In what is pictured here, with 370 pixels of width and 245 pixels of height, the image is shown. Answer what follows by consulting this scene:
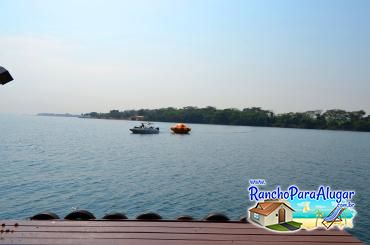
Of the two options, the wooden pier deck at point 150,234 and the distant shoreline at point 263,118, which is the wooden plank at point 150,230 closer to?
the wooden pier deck at point 150,234

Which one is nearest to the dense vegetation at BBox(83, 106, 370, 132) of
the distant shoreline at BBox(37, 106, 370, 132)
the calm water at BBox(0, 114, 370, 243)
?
the distant shoreline at BBox(37, 106, 370, 132)

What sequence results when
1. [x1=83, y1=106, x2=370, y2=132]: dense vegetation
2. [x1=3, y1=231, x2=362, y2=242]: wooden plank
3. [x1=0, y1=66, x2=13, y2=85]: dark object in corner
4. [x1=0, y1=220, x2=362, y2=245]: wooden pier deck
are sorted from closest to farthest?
[x1=0, y1=220, x2=362, y2=245]: wooden pier deck → [x1=3, y1=231, x2=362, y2=242]: wooden plank → [x1=0, y1=66, x2=13, y2=85]: dark object in corner → [x1=83, y1=106, x2=370, y2=132]: dense vegetation

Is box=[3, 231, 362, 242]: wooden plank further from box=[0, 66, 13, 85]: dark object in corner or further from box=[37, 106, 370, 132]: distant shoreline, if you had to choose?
box=[37, 106, 370, 132]: distant shoreline

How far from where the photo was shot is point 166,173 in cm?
2370

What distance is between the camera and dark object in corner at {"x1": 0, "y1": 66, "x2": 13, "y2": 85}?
5.08 metres

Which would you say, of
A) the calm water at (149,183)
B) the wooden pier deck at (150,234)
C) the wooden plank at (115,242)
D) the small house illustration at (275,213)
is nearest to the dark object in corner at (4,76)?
the wooden pier deck at (150,234)

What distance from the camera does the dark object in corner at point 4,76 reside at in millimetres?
5084

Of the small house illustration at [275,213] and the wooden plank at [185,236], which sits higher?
the small house illustration at [275,213]

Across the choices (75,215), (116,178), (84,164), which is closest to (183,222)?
(75,215)

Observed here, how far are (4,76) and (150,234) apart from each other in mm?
3407

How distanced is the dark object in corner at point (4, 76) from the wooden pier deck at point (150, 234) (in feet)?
7.62

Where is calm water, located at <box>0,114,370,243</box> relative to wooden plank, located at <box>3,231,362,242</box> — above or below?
below

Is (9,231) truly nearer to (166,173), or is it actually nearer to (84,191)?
(84,191)

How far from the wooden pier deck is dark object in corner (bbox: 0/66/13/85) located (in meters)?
2.32
